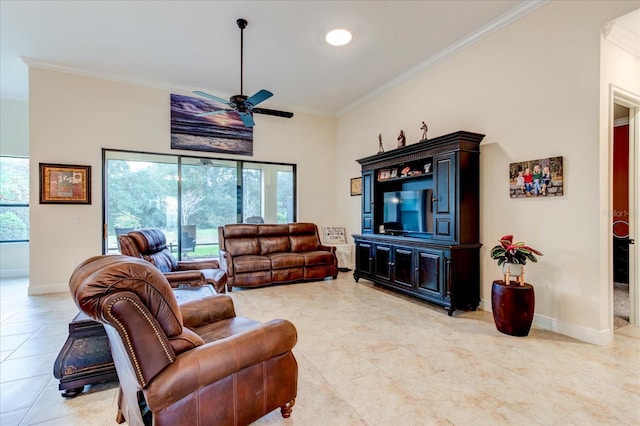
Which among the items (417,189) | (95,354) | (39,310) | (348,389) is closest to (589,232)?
(417,189)

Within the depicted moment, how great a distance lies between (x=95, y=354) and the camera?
2082 mm

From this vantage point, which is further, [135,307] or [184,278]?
[184,278]

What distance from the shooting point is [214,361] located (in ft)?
4.60

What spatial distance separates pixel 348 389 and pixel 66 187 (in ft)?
16.6

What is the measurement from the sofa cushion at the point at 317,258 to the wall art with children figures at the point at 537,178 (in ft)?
9.81

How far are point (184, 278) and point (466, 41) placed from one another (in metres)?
4.45

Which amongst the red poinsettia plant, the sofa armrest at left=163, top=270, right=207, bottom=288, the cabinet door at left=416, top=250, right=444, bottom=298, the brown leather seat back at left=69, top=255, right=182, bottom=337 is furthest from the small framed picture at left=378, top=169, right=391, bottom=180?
the brown leather seat back at left=69, top=255, right=182, bottom=337

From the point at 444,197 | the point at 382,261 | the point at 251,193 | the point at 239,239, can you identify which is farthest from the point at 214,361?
the point at 251,193

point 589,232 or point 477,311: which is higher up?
point 589,232

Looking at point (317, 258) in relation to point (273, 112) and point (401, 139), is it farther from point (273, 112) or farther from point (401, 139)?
point (273, 112)

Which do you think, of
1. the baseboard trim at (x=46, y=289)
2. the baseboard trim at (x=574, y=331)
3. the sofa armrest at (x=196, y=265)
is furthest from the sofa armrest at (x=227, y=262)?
the baseboard trim at (x=574, y=331)

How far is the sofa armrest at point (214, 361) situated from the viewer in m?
1.28

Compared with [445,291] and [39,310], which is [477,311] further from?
[39,310]

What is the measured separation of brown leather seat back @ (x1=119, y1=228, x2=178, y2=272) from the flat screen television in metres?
3.19
